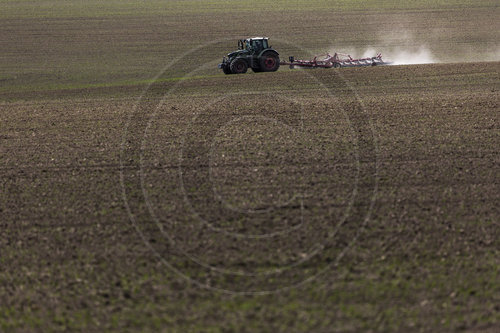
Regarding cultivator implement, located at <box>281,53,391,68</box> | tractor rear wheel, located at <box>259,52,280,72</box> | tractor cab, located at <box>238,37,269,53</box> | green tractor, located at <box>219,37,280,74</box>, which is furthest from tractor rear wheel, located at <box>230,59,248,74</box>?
cultivator implement, located at <box>281,53,391,68</box>

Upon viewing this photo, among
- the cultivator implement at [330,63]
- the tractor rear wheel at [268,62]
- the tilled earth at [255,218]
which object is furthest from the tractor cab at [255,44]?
the tilled earth at [255,218]

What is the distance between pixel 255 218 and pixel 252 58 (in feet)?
64.3

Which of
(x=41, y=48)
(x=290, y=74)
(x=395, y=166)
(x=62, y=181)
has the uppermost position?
(x=41, y=48)

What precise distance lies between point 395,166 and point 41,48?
37653 mm

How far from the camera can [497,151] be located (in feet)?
51.7

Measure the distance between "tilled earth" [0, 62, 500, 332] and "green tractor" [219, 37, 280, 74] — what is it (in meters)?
Result: 8.63

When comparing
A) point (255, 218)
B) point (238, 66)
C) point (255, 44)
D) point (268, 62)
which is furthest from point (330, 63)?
point (255, 218)

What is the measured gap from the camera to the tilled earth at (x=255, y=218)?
29.0 ft

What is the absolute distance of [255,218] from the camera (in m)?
11.8

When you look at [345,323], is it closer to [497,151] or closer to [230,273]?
[230,273]

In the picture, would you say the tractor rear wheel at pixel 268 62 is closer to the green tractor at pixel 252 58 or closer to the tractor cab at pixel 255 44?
the green tractor at pixel 252 58

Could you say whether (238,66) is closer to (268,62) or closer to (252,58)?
(252,58)

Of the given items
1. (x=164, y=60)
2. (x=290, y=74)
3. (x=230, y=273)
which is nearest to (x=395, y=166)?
(x=230, y=273)

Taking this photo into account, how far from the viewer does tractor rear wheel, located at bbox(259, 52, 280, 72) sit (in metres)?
30.1
